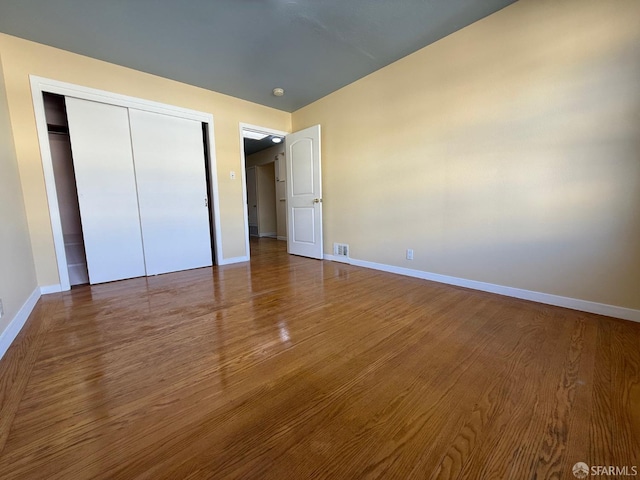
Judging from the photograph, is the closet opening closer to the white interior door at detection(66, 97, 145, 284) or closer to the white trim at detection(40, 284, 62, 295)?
the white trim at detection(40, 284, 62, 295)

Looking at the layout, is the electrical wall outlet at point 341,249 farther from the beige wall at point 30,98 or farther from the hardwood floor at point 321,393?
the beige wall at point 30,98

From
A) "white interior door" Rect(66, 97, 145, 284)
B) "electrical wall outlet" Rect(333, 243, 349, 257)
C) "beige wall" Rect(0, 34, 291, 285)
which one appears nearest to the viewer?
"beige wall" Rect(0, 34, 291, 285)

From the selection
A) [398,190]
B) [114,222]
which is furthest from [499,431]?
[114,222]

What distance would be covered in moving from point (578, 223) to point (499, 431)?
5.95 feet

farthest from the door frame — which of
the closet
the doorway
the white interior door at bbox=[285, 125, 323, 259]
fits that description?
the doorway

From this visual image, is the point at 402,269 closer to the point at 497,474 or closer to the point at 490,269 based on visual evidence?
the point at 490,269

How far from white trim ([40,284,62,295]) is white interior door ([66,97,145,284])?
10.2 inches

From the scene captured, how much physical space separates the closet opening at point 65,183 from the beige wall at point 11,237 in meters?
0.64

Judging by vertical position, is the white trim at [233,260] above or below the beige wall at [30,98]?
below

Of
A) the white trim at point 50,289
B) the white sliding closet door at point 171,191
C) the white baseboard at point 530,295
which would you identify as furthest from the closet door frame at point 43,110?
the white baseboard at point 530,295

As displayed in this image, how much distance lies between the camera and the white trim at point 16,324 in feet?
4.89

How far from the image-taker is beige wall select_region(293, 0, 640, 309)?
1713 mm

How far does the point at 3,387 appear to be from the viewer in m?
1.18

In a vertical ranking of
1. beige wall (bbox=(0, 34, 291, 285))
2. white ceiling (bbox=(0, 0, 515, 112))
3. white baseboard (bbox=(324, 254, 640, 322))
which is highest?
white ceiling (bbox=(0, 0, 515, 112))
